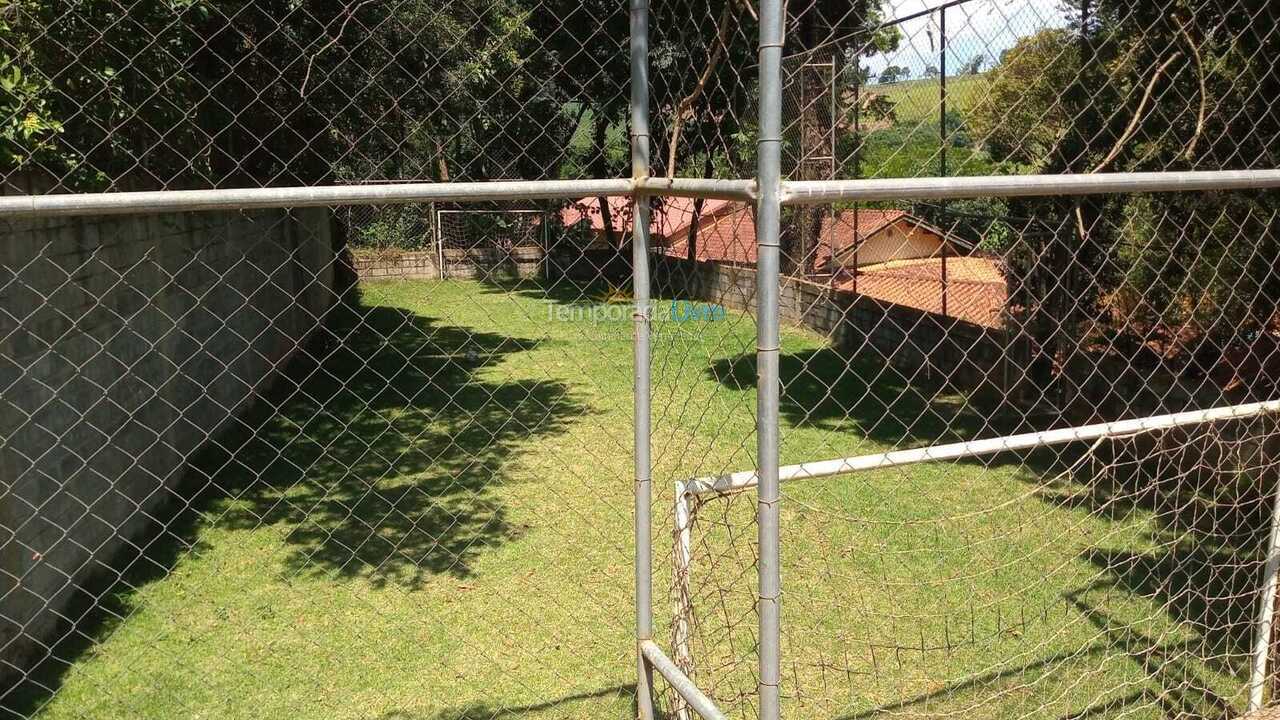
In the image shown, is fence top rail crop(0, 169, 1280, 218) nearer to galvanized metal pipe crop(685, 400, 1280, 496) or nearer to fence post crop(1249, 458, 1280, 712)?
galvanized metal pipe crop(685, 400, 1280, 496)

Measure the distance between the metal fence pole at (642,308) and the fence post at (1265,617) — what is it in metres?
1.81

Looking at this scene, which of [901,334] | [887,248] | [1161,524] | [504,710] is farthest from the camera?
[887,248]

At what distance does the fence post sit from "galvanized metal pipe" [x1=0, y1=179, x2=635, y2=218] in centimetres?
215

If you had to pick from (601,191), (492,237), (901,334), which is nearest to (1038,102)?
(901,334)

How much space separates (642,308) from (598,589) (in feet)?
7.56

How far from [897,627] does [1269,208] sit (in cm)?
292

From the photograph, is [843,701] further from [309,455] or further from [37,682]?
[309,455]

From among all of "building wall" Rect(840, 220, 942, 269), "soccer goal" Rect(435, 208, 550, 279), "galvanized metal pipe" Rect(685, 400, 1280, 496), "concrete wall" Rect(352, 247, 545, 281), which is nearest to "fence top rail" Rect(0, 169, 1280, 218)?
"galvanized metal pipe" Rect(685, 400, 1280, 496)

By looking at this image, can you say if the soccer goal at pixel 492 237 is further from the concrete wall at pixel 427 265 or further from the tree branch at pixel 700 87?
the tree branch at pixel 700 87

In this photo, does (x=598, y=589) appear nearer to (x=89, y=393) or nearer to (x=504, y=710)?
(x=504, y=710)

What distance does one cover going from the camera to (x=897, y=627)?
12.7 ft

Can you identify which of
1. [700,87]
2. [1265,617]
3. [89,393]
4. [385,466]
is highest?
[700,87]

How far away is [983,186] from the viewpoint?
197 cm

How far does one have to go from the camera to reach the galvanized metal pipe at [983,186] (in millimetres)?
1812
